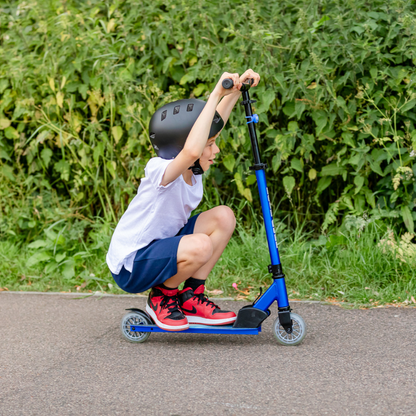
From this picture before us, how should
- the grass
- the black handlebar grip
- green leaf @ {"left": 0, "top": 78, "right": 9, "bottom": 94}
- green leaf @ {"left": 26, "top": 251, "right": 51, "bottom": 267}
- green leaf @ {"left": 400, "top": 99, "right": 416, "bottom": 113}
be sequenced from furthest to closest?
1. green leaf @ {"left": 0, "top": 78, "right": 9, "bottom": 94}
2. green leaf @ {"left": 26, "top": 251, "right": 51, "bottom": 267}
3. green leaf @ {"left": 400, "top": 99, "right": 416, "bottom": 113}
4. the grass
5. the black handlebar grip

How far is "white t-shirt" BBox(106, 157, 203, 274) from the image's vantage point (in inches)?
120

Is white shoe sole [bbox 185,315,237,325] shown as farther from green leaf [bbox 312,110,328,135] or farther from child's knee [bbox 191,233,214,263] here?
green leaf [bbox 312,110,328,135]

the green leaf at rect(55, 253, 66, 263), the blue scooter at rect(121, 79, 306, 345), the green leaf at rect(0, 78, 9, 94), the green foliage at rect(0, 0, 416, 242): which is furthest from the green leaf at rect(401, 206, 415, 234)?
the green leaf at rect(0, 78, 9, 94)

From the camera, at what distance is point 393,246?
4.04 meters

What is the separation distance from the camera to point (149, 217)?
3094 millimetres

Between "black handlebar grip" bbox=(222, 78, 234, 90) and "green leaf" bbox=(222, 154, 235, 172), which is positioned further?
"green leaf" bbox=(222, 154, 235, 172)

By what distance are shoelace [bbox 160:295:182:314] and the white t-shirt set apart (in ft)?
0.86

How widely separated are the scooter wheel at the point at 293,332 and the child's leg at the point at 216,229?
1.67 feet

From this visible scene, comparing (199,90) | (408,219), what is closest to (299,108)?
(199,90)

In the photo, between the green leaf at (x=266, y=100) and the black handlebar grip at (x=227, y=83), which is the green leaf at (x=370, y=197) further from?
the black handlebar grip at (x=227, y=83)

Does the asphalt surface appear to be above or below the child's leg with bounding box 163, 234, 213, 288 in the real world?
below

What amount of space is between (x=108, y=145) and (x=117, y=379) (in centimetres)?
253

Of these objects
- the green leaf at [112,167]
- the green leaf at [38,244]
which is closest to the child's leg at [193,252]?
the green leaf at [112,167]

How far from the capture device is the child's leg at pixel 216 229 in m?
3.25
